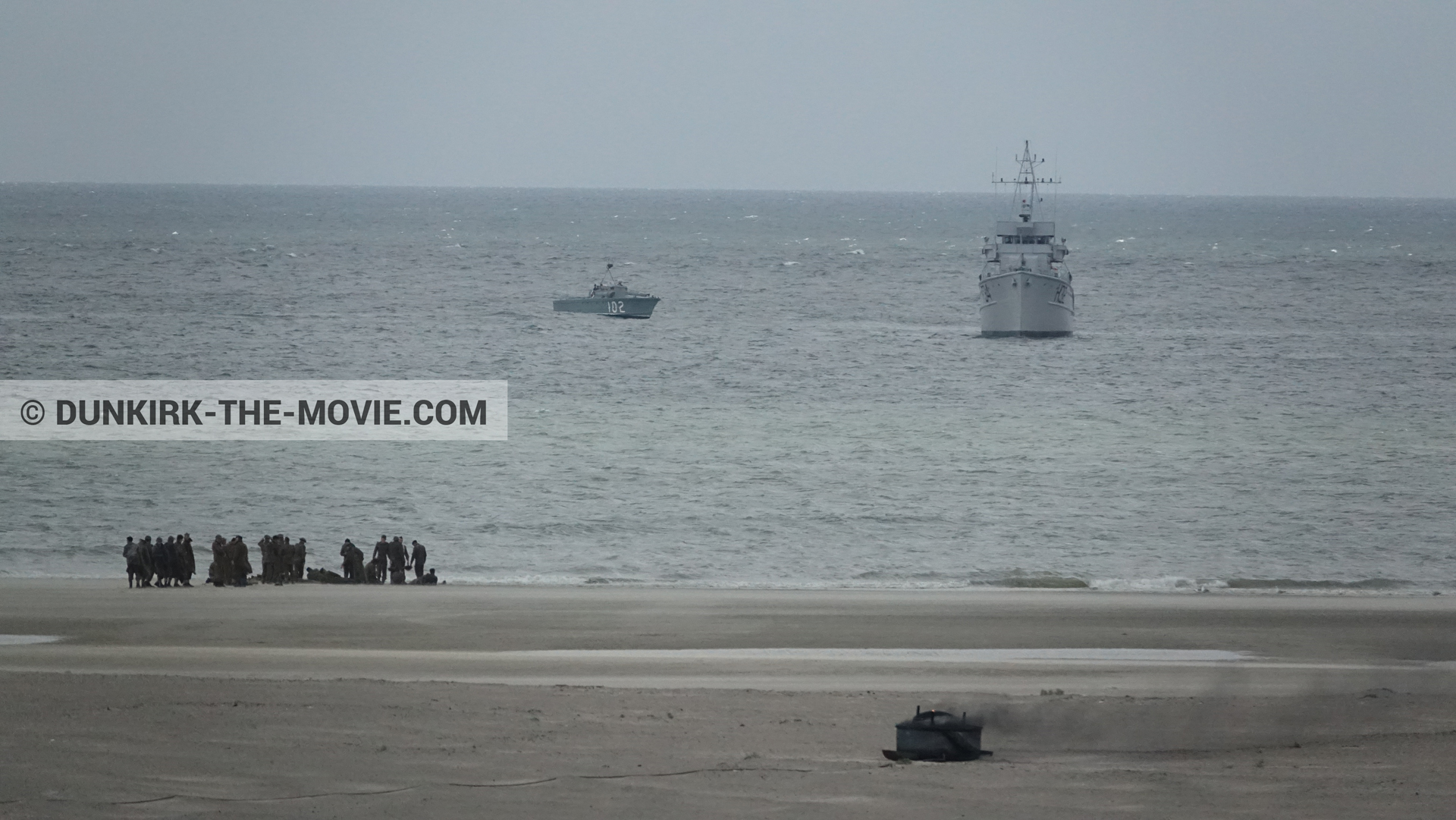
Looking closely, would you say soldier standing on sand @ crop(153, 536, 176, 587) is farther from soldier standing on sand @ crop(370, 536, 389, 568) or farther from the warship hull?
the warship hull

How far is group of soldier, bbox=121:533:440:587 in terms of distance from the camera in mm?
27453

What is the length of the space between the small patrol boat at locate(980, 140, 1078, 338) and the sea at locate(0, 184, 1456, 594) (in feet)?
5.11

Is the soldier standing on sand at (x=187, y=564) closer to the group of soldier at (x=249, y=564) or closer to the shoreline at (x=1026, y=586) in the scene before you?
the group of soldier at (x=249, y=564)

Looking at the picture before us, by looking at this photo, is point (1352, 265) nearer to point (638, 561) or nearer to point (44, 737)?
point (638, 561)

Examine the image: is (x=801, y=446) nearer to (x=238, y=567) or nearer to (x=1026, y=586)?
(x=1026, y=586)

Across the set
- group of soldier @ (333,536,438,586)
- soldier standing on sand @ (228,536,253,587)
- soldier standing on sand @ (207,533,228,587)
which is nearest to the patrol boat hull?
group of soldier @ (333,536,438,586)

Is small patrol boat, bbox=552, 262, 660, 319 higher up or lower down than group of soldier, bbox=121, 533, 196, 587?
higher up

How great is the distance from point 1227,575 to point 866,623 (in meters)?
10.4

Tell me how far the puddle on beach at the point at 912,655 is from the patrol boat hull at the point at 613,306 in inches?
2835

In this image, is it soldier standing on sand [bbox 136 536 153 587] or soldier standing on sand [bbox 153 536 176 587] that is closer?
soldier standing on sand [bbox 136 536 153 587]

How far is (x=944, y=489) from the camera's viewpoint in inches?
1624

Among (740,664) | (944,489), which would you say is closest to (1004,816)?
(740,664)

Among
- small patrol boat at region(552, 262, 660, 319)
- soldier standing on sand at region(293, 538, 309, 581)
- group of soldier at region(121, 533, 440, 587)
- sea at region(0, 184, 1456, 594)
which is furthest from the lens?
small patrol boat at region(552, 262, 660, 319)

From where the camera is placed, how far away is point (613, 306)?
3772 inches
